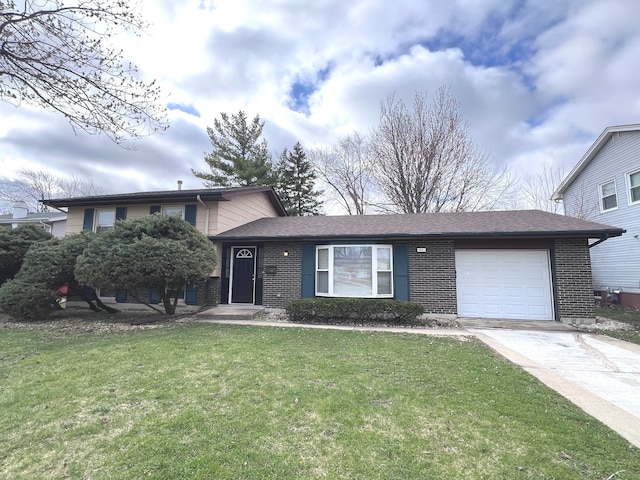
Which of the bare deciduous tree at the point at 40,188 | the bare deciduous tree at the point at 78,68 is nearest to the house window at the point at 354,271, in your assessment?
the bare deciduous tree at the point at 78,68

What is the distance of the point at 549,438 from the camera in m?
2.79

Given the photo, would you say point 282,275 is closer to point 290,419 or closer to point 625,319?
point 290,419

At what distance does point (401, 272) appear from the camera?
9.55 metres

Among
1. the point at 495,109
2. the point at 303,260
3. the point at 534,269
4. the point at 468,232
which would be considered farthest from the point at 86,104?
the point at 495,109

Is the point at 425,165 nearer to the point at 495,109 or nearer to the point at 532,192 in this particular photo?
the point at 495,109

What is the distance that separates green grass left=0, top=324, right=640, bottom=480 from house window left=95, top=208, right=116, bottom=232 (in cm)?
729

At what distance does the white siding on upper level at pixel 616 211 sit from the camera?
11.7 m

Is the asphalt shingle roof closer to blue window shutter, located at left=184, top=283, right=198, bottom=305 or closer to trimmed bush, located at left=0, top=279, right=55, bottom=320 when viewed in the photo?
blue window shutter, located at left=184, top=283, right=198, bottom=305

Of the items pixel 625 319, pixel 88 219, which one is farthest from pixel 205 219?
pixel 625 319

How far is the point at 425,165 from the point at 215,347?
1584 cm

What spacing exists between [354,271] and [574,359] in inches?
225

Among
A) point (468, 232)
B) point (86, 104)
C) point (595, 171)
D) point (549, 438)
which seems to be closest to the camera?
point (549, 438)

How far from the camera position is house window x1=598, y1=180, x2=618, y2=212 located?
1272cm

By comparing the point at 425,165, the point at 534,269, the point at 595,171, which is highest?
the point at 425,165
